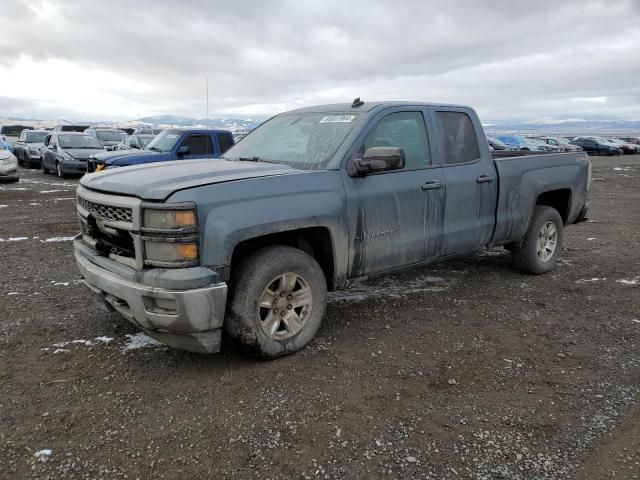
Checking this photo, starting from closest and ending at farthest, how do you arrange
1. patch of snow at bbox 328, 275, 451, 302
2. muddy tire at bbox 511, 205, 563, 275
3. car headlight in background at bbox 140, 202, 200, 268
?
car headlight in background at bbox 140, 202, 200, 268, patch of snow at bbox 328, 275, 451, 302, muddy tire at bbox 511, 205, 563, 275

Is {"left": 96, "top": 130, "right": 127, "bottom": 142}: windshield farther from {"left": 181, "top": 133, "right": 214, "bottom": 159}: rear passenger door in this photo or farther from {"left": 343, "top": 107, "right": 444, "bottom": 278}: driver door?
{"left": 343, "top": 107, "right": 444, "bottom": 278}: driver door

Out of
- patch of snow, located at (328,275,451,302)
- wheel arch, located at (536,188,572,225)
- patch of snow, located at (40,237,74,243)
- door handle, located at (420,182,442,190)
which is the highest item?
door handle, located at (420,182,442,190)

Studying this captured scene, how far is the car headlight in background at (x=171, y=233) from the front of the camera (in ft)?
9.57

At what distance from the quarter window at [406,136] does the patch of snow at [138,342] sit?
2.27 meters

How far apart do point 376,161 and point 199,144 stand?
798cm

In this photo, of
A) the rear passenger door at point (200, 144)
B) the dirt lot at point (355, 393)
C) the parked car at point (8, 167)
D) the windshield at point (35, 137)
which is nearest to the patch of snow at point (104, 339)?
the dirt lot at point (355, 393)

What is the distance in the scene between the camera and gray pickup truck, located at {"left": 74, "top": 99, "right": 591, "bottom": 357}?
299 cm

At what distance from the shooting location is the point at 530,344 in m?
3.83

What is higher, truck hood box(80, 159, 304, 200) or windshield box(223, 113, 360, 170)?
windshield box(223, 113, 360, 170)

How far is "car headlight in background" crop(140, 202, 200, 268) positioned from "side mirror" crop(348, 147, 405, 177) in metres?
1.31

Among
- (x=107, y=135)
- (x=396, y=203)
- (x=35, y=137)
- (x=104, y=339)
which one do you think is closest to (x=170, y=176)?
(x=104, y=339)

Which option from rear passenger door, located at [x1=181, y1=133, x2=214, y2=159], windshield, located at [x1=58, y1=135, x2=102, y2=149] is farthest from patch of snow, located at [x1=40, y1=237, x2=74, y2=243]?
windshield, located at [x1=58, y1=135, x2=102, y2=149]

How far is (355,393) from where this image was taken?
310 cm

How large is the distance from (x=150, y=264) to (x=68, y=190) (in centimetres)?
1186
